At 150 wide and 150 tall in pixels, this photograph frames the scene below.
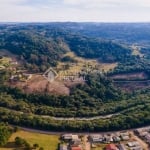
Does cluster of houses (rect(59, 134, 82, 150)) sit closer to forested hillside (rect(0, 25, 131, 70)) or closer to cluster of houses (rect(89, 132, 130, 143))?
cluster of houses (rect(89, 132, 130, 143))

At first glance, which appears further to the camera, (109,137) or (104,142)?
(109,137)

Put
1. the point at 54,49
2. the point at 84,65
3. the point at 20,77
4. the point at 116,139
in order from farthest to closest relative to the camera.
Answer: the point at 54,49
the point at 84,65
the point at 20,77
the point at 116,139

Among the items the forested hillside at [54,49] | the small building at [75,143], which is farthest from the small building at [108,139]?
the forested hillside at [54,49]

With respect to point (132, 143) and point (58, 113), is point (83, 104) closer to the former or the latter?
point (58, 113)

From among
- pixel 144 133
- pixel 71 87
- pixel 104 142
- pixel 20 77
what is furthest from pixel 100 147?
pixel 20 77

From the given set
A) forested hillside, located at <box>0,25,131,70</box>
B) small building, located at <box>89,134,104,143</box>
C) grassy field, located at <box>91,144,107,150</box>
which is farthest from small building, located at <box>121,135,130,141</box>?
forested hillside, located at <box>0,25,131,70</box>

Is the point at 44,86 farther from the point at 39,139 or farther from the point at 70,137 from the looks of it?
the point at 70,137
